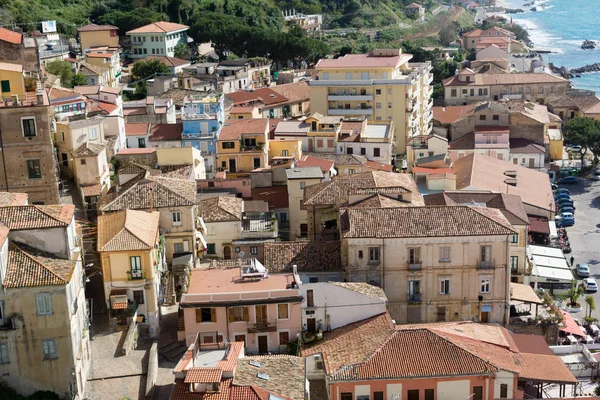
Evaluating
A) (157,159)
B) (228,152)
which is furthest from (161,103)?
(157,159)

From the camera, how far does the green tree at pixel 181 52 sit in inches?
3954

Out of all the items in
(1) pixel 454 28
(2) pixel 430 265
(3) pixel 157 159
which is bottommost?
(2) pixel 430 265

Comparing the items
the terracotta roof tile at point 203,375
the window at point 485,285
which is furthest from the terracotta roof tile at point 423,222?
the terracotta roof tile at point 203,375

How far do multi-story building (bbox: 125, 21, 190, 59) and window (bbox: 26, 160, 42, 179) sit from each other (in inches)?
2649

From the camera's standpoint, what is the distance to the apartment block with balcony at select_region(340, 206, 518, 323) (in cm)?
3522

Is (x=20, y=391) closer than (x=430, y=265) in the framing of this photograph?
Yes

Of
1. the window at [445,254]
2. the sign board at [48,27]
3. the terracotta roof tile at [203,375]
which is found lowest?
the terracotta roof tile at [203,375]

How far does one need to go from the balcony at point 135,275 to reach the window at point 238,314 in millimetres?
3601

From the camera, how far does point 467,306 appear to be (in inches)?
1419

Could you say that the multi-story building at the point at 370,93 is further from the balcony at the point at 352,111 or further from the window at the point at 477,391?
the window at the point at 477,391

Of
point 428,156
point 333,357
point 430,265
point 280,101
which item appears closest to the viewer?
point 333,357

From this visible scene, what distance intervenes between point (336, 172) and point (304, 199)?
8199 mm

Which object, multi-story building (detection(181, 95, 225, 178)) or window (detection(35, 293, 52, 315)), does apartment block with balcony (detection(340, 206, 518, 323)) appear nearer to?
window (detection(35, 293, 52, 315))

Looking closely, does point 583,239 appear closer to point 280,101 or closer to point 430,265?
point 430,265
